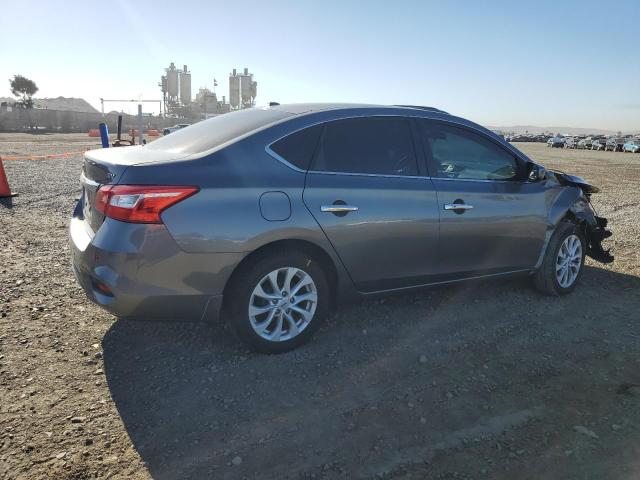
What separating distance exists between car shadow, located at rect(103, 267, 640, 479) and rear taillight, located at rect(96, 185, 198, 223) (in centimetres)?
103

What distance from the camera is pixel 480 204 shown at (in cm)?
408

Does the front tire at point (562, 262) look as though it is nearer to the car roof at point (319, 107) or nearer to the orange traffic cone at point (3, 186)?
the car roof at point (319, 107)

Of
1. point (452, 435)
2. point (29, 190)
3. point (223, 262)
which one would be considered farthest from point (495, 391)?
point (29, 190)

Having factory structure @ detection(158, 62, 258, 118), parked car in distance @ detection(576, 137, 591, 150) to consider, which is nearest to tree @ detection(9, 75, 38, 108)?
factory structure @ detection(158, 62, 258, 118)

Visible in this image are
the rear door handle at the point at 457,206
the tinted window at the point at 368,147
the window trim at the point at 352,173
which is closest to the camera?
the window trim at the point at 352,173

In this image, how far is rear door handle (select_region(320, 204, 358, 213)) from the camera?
10.9 ft

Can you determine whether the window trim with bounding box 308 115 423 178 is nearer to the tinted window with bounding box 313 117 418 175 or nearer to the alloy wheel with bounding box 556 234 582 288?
the tinted window with bounding box 313 117 418 175

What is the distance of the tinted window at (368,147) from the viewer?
350 centimetres

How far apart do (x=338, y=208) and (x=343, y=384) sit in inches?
45.3

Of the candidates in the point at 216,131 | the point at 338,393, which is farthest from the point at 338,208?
the point at 338,393

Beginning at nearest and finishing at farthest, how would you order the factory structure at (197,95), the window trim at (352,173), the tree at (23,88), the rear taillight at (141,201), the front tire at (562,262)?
the rear taillight at (141,201)
the window trim at (352,173)
the front tire at (562,262)
the tree at (23,88)
the factory structure at (197,95)

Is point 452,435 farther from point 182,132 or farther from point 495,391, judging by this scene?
point 182,132

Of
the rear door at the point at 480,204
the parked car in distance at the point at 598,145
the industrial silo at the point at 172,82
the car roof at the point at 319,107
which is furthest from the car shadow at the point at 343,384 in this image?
the industrial silo at the point at 172,82

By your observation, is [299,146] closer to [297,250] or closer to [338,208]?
[338,208]
